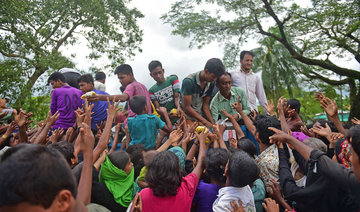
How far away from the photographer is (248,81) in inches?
203

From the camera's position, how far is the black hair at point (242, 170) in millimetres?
2137

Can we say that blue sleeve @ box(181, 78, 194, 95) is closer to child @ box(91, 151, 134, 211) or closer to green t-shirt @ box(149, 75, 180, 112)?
green t-shirt @ box(149, 75, 180, 112)

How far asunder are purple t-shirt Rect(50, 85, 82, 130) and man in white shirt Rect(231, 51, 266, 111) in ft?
9.61

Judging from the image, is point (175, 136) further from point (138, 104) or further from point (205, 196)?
point (205, 196)

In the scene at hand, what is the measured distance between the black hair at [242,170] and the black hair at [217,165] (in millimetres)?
268

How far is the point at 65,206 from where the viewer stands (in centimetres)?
109

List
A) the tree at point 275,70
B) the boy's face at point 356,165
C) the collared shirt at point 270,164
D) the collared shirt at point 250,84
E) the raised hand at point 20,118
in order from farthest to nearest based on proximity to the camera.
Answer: the tree at point 275,70, the collared shirt at point 250,84, the raised hand at point 20,118, the collared shirt at point 270,164, the boy's face at point 356,165

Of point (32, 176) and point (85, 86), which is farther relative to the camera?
point (85, 86)

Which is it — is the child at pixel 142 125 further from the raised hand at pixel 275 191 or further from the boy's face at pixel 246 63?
the boy's face at pixel 246 63

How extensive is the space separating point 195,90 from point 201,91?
13 cm

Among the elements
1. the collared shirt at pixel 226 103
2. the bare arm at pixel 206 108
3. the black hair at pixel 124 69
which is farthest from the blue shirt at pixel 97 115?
the collared shirt at pixel 226 103

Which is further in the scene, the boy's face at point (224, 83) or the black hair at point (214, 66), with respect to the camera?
the boy's face at point (224, 83)

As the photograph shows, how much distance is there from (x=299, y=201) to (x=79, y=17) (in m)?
14.3

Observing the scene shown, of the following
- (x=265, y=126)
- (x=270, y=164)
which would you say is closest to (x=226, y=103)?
(x=265, y=126)
